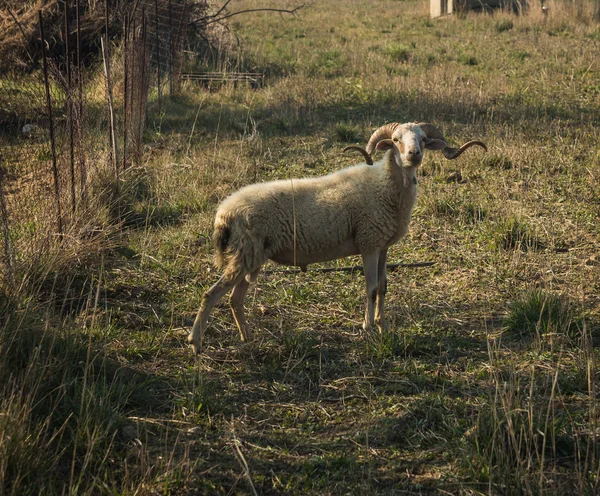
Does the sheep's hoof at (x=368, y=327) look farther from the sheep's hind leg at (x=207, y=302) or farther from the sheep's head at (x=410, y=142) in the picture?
the sheep's head at (x=410, y=142)

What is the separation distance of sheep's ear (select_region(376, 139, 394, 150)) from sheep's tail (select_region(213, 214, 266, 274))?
1225 millimetres

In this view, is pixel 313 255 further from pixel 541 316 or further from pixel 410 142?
pixel 541 316

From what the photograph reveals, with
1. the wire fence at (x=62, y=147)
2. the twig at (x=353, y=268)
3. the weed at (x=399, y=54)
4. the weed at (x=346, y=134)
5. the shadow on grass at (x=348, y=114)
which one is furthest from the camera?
the weed at (x=399, y=54)

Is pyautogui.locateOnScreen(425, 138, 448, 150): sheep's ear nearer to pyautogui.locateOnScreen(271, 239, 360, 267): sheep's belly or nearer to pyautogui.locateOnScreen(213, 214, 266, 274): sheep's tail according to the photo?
pyautogui.locateOnScreen(271, 239, 360, 267): sheep's belly

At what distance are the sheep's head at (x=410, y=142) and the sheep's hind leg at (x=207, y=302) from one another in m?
1.43

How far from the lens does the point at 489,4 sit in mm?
24516

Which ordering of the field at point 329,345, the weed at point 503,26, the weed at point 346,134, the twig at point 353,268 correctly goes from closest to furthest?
the field at point 329,345, the twig at point 353,268, the weed at point 346,134, the weed at point 503,26

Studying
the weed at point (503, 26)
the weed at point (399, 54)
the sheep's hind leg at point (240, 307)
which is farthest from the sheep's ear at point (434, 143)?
the weed at point (503, 26)

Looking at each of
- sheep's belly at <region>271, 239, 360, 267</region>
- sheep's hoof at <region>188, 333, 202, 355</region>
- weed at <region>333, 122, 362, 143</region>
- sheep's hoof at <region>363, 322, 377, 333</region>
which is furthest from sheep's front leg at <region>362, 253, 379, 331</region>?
weed at <region>333, 122, 362, 143</region>

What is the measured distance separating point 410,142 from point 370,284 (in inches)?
42.7

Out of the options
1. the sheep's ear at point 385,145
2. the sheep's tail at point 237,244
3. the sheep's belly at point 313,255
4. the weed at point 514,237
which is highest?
the sheep's ear at point 385,145

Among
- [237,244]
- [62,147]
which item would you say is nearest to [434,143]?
[237,244]

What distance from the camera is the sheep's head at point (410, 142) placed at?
217 inches

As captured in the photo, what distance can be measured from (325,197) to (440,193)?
297 centimetres
